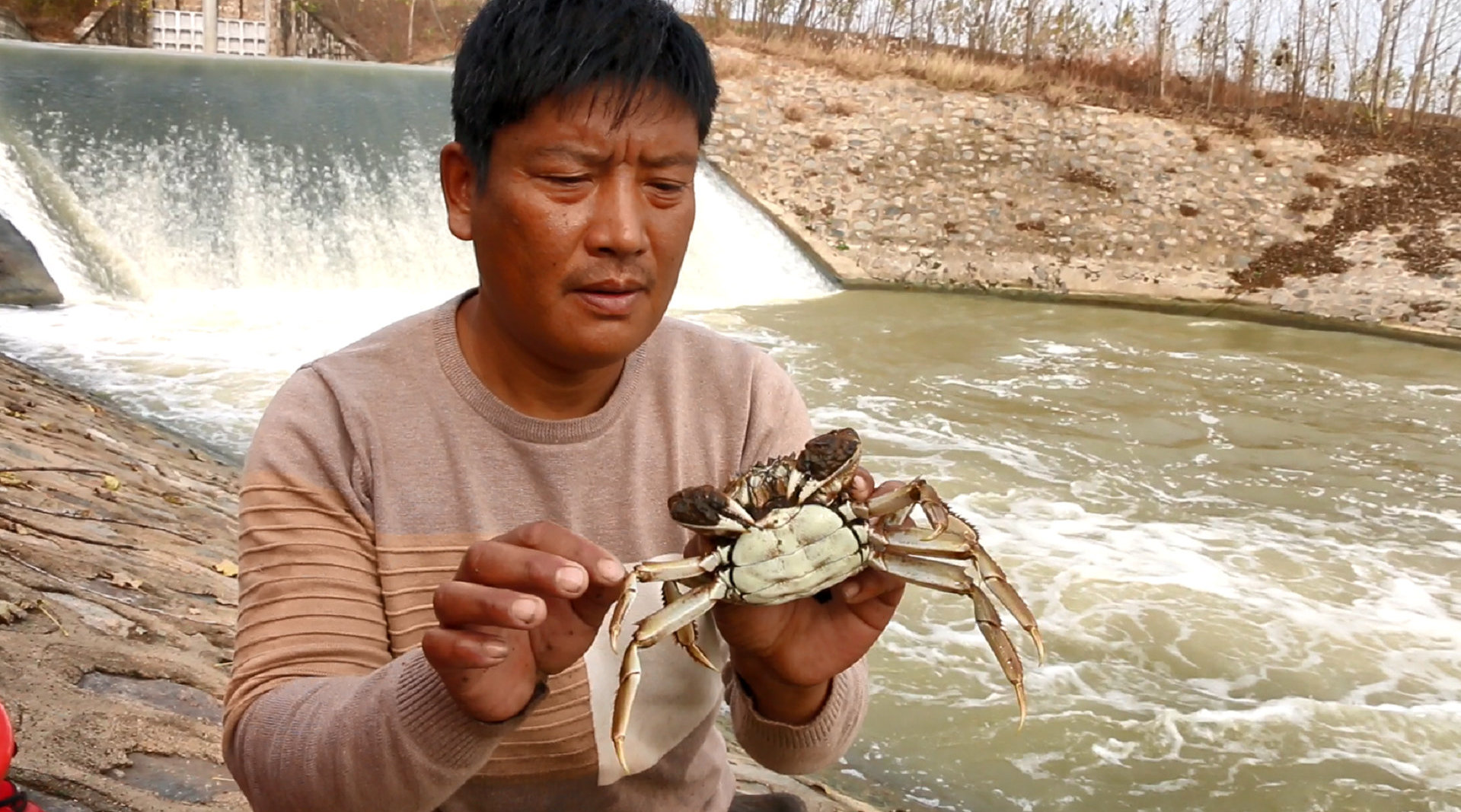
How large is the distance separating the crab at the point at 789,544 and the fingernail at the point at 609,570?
182 mm

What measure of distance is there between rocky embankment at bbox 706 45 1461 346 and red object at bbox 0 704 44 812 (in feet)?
46.0

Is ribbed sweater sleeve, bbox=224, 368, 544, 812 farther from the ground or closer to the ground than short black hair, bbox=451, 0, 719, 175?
closer to the ground

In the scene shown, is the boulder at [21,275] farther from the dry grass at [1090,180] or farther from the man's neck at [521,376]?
the dry grass at [1090,180]

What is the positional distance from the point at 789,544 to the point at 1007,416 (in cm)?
808

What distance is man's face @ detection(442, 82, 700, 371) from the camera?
1.74 metres

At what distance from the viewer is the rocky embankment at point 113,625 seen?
8.32 feet

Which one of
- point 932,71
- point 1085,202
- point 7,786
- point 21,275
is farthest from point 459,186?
point 932,71

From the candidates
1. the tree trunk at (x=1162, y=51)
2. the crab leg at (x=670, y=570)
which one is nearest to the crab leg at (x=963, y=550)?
the crab leg at (x=670, y=570)

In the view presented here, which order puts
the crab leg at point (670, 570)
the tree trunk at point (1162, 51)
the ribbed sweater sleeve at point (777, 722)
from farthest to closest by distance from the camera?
the tree trunk at point (1162, 51), the ribbed sweater sleeve at point (777, 722), the crab leg at point (670, 570)

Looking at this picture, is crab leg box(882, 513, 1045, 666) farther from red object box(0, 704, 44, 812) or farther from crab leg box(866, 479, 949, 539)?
red object box(0, 704, 44, 812)

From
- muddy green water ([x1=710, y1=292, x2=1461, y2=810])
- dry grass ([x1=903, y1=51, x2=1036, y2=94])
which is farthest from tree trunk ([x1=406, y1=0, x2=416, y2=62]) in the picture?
muddy green water ([x1=710, y1=292, x2=1461, y2=810])

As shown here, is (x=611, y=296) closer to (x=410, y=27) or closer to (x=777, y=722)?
(x=777, y=722)

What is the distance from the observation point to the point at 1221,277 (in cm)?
1538

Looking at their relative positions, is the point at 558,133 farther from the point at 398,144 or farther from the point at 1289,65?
the point at 1289,65
